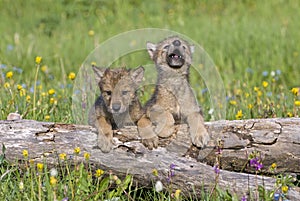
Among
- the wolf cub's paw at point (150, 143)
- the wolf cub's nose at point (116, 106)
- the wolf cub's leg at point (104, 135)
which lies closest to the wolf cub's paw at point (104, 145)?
the wolf cub's leg at point (104, 135)

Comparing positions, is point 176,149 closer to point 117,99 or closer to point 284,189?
point 117,99

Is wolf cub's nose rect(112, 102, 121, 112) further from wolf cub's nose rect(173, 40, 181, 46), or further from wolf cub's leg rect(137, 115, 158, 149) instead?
wolf cub's nose rect(173, 40, 181, 46)

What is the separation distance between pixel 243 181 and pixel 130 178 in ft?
2.69

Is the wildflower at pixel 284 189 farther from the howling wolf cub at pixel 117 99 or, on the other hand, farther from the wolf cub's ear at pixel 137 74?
the wolf cub's ear at pixel 137 74

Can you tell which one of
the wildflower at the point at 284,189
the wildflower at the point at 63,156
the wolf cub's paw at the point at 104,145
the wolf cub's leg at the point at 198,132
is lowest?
the wildflower at the point at 284,189

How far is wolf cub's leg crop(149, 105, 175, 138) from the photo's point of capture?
4.89 m

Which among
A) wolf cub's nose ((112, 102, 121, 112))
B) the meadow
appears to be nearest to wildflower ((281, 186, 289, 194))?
the meadow

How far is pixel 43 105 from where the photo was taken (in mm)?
6484

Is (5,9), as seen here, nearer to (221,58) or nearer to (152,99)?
(221,58)

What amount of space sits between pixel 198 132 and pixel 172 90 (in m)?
0.77

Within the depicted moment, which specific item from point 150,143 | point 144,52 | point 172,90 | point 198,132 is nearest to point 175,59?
point 172,90

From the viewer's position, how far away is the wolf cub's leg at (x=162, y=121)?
16.0 ft

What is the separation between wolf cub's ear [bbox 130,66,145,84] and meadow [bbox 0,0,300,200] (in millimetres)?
942

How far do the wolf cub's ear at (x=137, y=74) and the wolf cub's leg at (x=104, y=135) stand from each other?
579 millimetres
